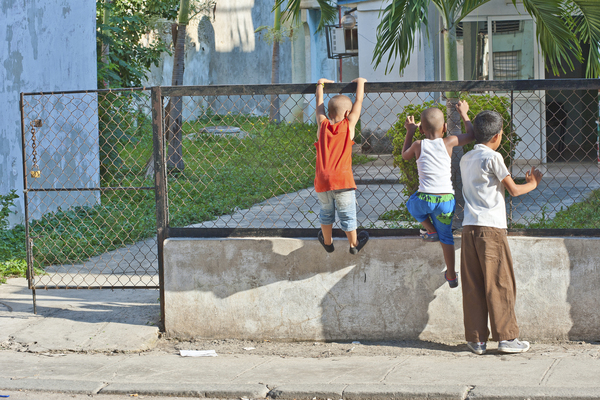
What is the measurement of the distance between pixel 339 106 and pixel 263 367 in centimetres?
176

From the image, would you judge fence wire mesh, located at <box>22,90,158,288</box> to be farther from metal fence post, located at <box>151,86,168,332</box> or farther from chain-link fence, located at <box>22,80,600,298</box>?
metal fence post, located at <box>151,86,168,332</box>

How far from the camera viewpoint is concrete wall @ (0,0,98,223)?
816 centimetres

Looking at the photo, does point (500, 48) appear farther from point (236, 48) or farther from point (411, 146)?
point (236, 48)

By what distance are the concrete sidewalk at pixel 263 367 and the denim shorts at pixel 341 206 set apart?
0.92m

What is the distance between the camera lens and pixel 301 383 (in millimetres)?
3688

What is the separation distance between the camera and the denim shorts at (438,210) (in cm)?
404

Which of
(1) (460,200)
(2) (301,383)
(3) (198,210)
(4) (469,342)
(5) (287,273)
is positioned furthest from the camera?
(3) (198,210)

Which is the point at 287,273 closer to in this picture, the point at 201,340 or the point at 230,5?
the point at 201,340

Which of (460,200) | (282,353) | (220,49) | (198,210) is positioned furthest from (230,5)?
(282,353)

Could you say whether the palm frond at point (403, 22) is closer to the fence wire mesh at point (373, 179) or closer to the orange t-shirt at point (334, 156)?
Result: the fence wire mesh at point (373, 179)

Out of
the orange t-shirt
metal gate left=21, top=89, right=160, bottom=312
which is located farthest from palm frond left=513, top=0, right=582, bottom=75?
metal gate left=21, top=89, right=160, bottom=312

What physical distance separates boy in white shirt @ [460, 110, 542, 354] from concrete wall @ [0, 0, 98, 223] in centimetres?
519

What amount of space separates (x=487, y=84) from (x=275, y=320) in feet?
7.37

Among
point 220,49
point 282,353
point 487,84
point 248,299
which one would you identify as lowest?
point 282,353
